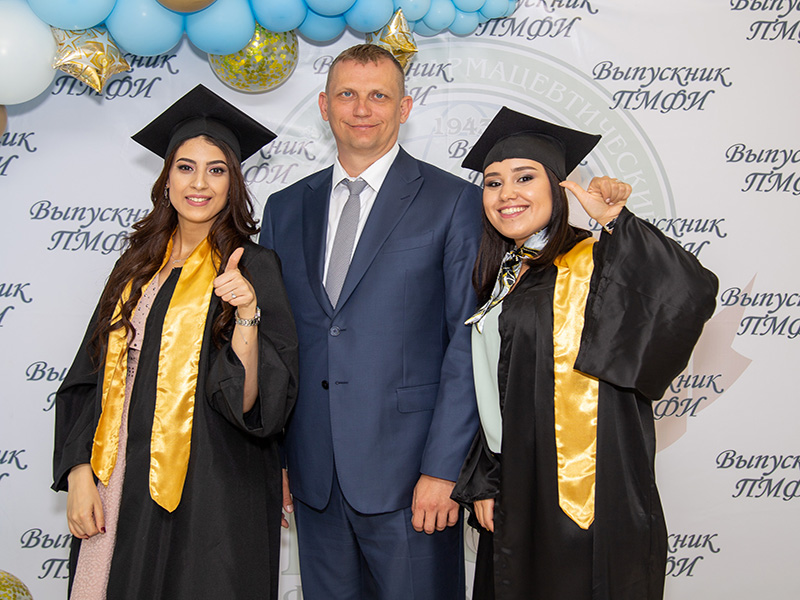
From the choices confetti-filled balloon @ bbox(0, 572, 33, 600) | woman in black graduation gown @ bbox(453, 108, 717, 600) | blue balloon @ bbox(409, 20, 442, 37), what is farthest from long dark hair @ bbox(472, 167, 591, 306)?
confetti-filled balloon @ bbox(0, 572, 33, 600)

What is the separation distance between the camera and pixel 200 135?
2.14m

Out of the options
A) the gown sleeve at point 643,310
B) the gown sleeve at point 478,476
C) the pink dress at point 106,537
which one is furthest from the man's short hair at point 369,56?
the gown sleeve at point 478,476

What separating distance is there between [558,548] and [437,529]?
42 cm

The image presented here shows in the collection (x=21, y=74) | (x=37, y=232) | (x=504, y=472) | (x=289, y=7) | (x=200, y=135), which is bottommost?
(x=504, y=472)

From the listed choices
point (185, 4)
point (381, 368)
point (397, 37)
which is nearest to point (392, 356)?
point (381, 368)

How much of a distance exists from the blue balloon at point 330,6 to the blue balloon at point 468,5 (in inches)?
18.9

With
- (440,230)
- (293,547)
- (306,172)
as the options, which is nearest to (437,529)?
(440,230)

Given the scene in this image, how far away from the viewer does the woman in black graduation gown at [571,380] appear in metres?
1.81

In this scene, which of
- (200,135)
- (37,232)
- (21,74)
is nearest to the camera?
(200,135)

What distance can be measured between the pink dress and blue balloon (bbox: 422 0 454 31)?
1.69 metres

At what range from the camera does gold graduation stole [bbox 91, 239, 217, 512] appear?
1.96 m

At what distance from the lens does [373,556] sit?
219 centimetres

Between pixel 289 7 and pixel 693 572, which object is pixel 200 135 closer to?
pixel 289 7

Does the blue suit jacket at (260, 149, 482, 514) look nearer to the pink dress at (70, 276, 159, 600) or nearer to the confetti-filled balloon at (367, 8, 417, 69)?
the pink dress at (70, 276, 159, 600)
